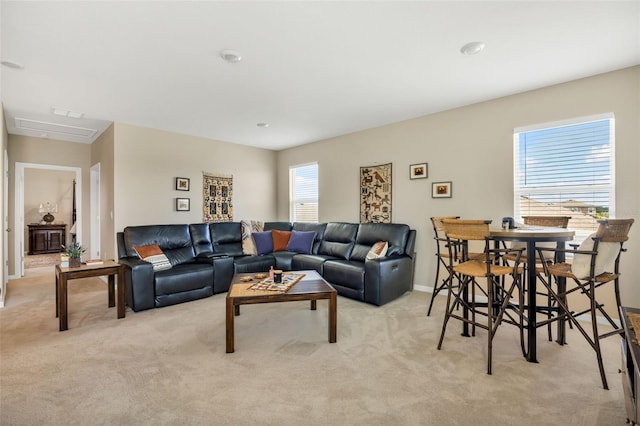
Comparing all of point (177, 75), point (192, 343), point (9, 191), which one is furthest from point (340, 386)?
point (9, 191)

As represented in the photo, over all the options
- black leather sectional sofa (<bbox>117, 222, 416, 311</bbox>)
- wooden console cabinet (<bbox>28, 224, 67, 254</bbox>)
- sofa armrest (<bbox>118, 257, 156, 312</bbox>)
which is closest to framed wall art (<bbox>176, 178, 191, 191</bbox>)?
black leather sectional sofa (<bbox>117, 222, 416, 311</bbox>)

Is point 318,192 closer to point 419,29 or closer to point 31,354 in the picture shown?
point 419,29

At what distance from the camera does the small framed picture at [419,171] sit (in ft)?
14.1

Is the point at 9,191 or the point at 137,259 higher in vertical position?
the point at 9,191

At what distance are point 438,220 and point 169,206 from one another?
420cm

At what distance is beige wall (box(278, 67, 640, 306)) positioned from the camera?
2861mm

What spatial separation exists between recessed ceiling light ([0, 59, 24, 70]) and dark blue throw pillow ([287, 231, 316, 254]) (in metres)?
3.84

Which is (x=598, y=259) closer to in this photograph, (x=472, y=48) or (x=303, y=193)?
(x=472, y=48)

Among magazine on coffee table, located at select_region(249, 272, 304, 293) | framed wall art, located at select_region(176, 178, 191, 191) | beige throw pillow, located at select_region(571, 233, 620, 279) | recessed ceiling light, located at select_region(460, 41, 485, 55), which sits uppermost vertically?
recessed ceiling light, located at select_region(460, 41, 485, 55)

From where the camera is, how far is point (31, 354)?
2422 mm

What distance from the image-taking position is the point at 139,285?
3.45 m

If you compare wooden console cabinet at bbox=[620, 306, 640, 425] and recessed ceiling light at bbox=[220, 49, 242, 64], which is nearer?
wooden console cabinet at bbox=[620, 306, 640, 425]

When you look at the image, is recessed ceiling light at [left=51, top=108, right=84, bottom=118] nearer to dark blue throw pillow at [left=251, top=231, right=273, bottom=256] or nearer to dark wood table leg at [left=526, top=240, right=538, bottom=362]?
dark blue throw pillow at [left=251, top=231, right=273, bottom=256]

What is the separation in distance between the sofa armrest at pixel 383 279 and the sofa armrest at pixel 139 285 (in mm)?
2551
